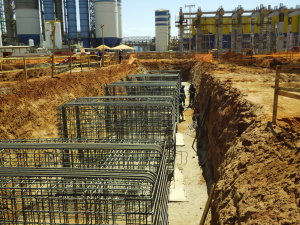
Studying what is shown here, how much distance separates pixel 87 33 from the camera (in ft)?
202

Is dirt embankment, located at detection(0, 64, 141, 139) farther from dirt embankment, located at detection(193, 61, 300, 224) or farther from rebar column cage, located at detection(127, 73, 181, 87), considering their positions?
dirt embankment, located at detection(193, 61, 300, 224)

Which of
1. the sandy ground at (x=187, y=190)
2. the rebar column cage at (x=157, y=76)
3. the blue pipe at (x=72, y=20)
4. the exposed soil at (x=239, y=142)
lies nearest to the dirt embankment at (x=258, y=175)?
the exposed soil at (x=239, y=142)

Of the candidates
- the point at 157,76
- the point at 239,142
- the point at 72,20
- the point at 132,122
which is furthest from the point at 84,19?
the point at 239,142

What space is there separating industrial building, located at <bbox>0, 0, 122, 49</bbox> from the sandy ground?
153 ft

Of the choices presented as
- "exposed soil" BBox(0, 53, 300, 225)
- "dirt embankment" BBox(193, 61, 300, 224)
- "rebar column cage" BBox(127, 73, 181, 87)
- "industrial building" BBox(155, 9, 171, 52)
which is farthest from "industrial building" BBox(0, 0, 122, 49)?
"dirt embankment" BBox(193, 61, 300, 224)

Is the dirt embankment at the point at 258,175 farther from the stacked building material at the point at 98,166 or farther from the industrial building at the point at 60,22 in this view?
the industrial building at the point at 60,22

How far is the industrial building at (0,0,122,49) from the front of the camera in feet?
179

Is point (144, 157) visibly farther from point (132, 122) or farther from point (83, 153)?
point (132, 122)

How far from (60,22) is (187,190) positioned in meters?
57.7

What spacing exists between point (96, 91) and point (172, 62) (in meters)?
22.8

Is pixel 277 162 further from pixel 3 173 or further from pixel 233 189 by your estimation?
pixel 3 173

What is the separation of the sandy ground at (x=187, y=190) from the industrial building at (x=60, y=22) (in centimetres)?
4673

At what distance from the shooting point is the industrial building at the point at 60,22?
54.7m

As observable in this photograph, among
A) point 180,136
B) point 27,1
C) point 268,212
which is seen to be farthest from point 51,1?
point 268,212
